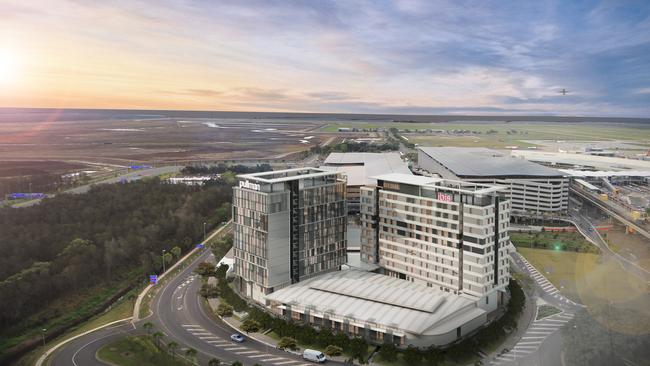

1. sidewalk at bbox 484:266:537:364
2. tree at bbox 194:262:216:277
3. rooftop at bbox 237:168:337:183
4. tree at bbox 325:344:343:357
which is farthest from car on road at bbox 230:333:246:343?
sidewalk at bbox 484:266:537:364

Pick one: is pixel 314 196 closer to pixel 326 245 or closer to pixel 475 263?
pixel 326 245

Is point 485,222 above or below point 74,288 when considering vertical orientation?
above

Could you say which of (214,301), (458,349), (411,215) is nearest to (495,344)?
(458,349)

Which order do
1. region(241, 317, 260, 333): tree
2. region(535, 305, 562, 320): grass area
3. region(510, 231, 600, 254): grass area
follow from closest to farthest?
region(241, 317, 260, 333): tree → region(535, 305, 562, 320): grass area → region(510, 231, 600, 254): grass area

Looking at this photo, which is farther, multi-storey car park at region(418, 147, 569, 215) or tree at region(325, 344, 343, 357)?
multi-storey car park at region(418, 147, 569, 215)

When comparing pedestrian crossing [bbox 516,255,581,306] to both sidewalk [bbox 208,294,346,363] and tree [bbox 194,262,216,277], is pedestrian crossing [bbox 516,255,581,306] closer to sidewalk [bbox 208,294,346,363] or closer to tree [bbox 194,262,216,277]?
sidewalk [bbox 208,294,346,363]

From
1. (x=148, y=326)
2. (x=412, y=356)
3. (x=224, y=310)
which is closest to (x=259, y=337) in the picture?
(x=224, y=310)
